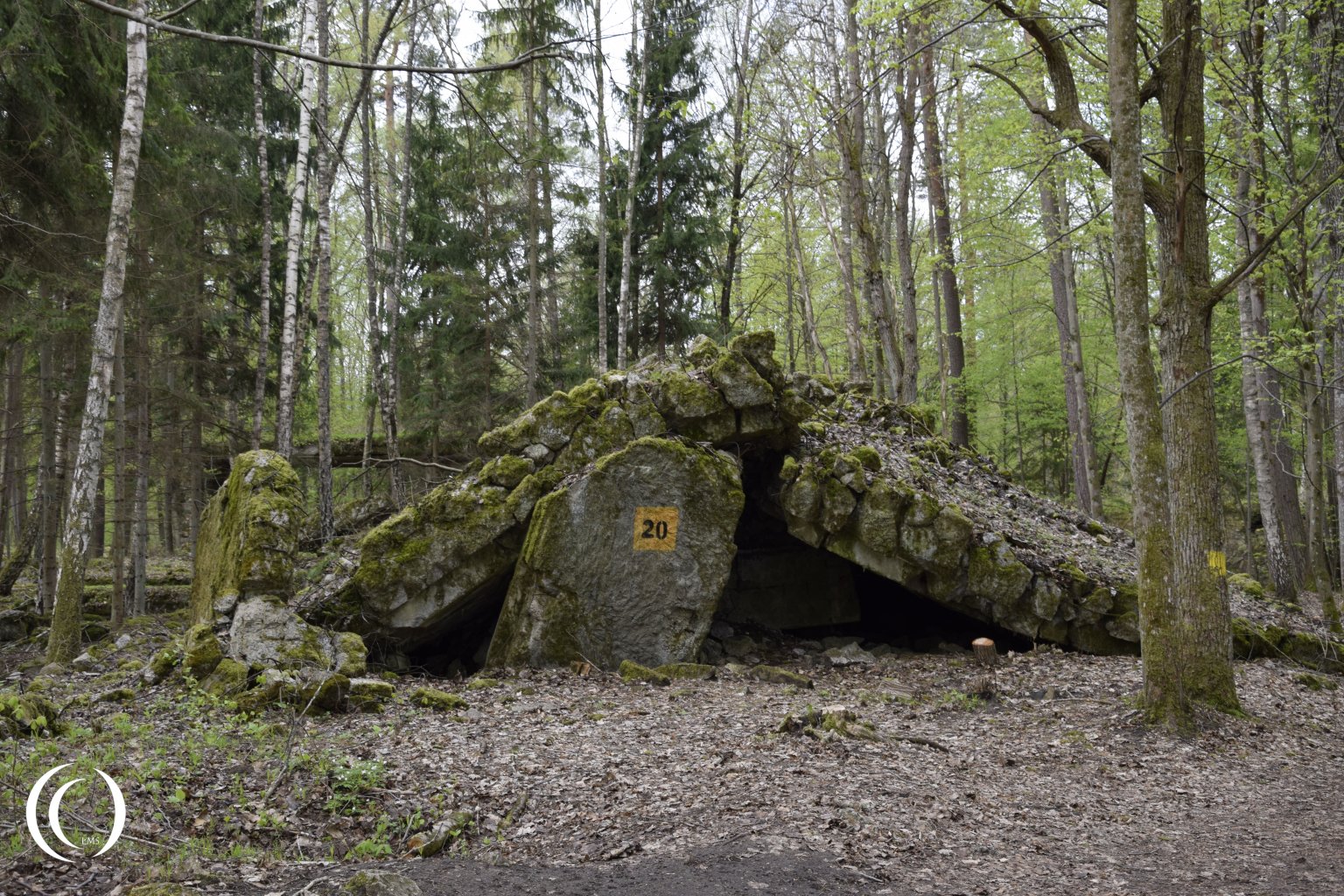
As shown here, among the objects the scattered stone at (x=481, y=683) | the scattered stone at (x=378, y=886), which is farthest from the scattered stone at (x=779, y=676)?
the scattered stone at (x=378, y=886)

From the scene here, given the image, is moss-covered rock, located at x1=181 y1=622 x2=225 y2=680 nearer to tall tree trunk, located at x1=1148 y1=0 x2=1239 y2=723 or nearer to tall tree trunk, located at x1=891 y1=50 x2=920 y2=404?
tall tree trunk, located at x1=1148 y1=0 x2=1239 y2=723

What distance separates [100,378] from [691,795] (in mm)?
6699

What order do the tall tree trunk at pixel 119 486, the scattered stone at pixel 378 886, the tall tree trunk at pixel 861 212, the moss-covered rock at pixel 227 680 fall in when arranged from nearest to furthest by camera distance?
1. the scattered stone at pixel 378 886
2. the moss-covered rock at pixel 227 680
3. the tall tree trunk at pixel 119 486
4. the tall tree trunk at pixel 861 212

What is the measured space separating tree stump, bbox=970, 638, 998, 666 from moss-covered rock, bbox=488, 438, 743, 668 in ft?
9.21

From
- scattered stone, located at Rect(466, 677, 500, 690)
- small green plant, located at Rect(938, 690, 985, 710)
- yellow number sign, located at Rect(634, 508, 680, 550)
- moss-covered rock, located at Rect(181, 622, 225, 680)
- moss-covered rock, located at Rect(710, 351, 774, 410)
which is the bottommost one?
small green plant, located at Rect(938, 690, 985, 710)

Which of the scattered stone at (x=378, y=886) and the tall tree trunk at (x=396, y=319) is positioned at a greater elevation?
Result: the tall tree trunk at (x=396, y=319)

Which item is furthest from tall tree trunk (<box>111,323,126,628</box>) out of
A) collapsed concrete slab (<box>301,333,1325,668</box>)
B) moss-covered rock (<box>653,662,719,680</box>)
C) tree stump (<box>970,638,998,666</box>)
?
tree stump (<box>970,638,998,666</box>)

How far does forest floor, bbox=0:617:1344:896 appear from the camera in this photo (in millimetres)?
3717

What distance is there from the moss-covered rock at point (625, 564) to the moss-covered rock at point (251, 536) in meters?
2.23

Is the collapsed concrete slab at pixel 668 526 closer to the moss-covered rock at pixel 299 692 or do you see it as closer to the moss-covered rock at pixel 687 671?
the moss-covered rock at pixel 687 671

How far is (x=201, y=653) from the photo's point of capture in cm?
688

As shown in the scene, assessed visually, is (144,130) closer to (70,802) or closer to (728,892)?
(70,802)

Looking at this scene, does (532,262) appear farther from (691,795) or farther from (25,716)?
(691,795)

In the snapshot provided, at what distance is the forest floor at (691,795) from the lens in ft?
12.2
